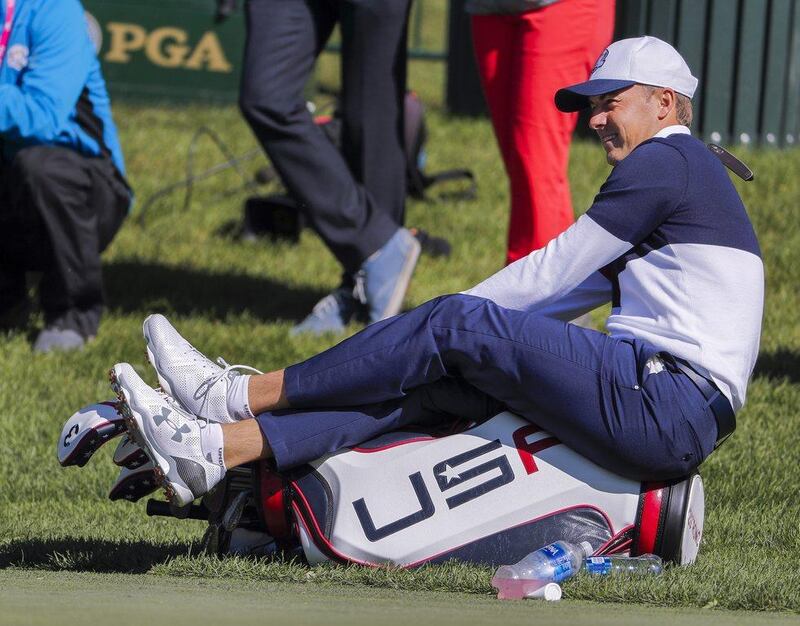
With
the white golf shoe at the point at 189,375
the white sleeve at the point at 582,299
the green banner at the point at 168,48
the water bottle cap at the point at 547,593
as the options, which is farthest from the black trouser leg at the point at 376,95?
the green banner at the point at 168,48

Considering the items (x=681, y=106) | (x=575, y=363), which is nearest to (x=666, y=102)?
(x=681, y=106)

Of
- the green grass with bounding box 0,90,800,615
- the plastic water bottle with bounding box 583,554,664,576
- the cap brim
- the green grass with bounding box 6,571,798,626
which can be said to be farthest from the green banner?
the plastic water bottle with bounding box 583,554,664,576

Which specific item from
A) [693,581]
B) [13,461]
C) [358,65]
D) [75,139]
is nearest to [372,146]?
[358,65]

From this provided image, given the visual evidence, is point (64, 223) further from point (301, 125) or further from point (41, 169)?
point (301, 125)

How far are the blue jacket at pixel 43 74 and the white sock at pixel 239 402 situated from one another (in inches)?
100.0

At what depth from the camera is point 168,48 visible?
35.2 ft

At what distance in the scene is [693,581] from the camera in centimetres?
376

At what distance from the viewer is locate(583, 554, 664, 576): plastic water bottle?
12.6 feet

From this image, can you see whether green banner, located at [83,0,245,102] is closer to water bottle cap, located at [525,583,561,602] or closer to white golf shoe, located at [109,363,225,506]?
white golf shoe, located at [109,363,225,506]

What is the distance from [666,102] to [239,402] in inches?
55.8

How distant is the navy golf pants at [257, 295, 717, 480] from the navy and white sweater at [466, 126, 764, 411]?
→ 0.33 feet

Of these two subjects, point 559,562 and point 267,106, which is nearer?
point 559,562

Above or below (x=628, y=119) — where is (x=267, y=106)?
below

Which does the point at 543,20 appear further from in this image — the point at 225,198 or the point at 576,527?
the point at 225,198
